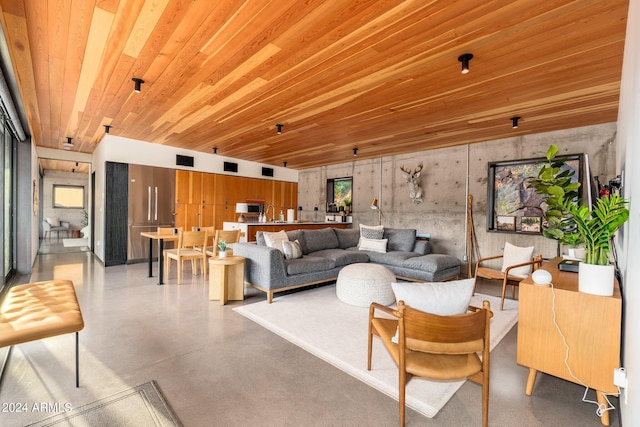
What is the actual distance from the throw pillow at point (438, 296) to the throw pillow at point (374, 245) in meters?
3.77

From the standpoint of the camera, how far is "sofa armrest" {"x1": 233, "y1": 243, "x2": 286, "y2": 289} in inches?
155

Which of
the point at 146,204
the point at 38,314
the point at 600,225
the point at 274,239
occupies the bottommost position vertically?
the point at 38,314

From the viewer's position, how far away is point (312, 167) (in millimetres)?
9375

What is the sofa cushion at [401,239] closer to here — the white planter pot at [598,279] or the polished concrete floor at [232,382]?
the polished concrete floor at [232,382]

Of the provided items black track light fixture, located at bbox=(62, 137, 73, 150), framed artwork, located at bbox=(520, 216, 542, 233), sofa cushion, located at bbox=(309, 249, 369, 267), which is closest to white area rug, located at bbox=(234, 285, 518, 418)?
sofa cushion, located at bbox=(309, 249, 369, 267)

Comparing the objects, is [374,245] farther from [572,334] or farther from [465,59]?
[572,334]

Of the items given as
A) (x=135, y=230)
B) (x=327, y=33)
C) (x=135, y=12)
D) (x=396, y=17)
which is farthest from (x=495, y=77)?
(x=135, y=230)

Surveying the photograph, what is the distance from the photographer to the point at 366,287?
146 inches

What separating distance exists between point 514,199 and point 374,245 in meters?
2.81

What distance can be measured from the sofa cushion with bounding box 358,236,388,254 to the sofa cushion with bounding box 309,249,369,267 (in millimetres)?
298

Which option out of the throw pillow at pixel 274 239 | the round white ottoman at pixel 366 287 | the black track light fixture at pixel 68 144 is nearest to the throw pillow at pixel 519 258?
the round white ottoman at pixel 366 287

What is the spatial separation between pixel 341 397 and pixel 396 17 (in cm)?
270

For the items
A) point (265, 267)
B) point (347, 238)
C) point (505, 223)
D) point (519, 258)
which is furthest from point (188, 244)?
point (505, 223)

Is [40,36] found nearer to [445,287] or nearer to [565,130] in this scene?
[445,287]
